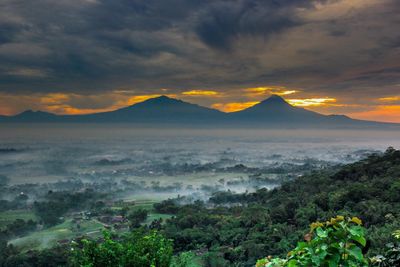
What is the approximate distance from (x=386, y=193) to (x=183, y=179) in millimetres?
60884

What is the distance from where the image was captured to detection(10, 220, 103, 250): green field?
34.4 meters

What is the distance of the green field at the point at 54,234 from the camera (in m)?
34.4

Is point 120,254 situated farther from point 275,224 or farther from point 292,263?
point 275,224

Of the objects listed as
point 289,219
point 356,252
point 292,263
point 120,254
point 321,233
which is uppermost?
point 321,233

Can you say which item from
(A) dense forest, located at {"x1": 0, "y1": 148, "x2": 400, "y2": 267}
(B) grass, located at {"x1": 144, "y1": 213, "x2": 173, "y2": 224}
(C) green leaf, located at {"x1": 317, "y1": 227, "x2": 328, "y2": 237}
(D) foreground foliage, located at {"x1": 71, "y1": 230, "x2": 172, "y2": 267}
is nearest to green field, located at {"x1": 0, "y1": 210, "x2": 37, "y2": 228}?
(A) dense forest, located at {"x1": 0, "y1": 148, "x2": 400, "y2": 267}

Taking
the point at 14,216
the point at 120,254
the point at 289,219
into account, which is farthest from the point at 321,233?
the point at 14,216

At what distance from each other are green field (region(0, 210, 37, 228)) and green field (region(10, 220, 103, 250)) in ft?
24.7

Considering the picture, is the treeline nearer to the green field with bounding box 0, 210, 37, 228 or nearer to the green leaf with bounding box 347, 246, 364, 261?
the green leaf with bounding box 347, 246, 364, 261

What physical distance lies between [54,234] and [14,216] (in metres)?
14.9

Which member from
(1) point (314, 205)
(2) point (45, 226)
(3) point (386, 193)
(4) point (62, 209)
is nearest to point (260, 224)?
(1) point (314, 205)

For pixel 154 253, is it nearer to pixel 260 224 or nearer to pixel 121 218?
pixel 260 224

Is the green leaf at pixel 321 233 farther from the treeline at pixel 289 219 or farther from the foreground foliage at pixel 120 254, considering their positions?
the treeline at pixel 289 219

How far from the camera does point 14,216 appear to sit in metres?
48.0

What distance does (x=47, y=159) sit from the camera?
463ft
